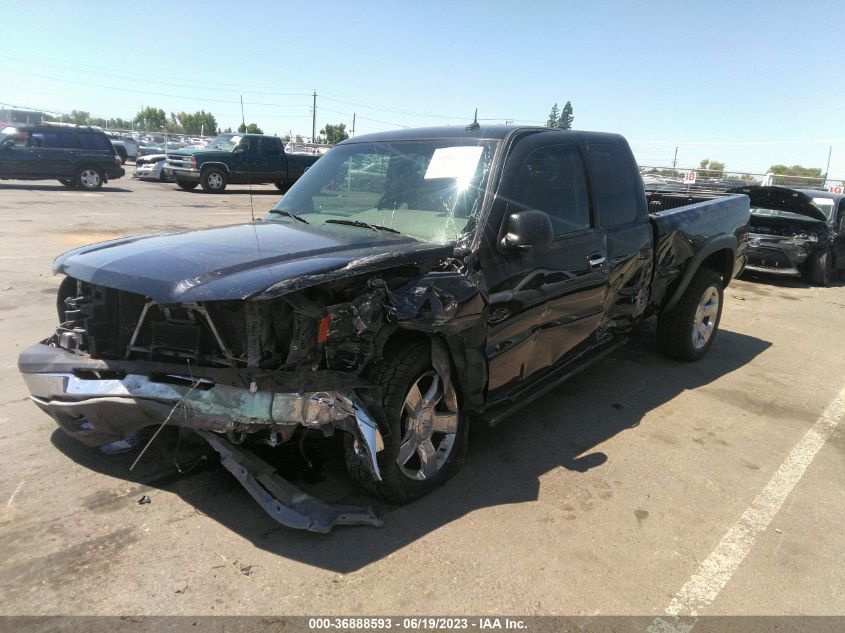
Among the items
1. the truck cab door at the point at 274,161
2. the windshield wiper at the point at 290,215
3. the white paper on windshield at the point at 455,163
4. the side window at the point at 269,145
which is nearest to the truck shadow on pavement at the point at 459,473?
the windshield wiper at the point at 290,215

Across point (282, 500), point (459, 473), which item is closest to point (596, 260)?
point (459, 473)

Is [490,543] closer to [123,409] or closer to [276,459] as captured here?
[276,459]

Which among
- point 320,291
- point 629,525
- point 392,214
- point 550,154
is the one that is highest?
point 550,154

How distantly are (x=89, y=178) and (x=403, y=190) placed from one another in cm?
2020

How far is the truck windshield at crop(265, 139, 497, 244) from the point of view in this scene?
11.4 ft

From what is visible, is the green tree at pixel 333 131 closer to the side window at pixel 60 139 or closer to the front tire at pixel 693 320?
the side window at pixel 60 139

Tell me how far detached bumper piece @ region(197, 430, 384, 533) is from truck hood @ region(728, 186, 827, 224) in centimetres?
1055

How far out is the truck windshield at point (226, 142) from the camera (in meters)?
21.4

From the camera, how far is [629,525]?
10.2 feet

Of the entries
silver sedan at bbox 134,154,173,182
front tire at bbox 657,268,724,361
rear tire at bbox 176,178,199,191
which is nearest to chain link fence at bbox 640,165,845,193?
rear tire at bbox 176,178,199,191

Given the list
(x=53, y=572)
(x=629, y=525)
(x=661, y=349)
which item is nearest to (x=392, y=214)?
(x=629, y=525)

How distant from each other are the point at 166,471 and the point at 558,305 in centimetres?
261

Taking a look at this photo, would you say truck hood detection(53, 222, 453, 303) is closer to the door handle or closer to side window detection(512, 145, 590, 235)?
side window detection(512, 145, 590, 235)

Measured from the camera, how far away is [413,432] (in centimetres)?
307
